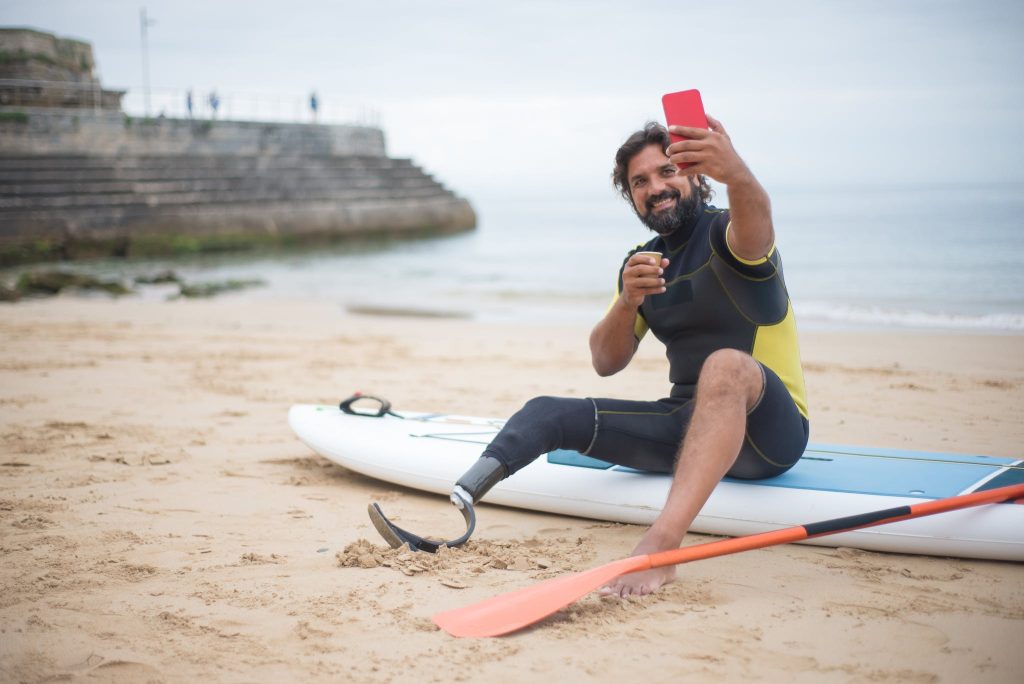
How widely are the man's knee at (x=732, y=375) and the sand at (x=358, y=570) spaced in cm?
56

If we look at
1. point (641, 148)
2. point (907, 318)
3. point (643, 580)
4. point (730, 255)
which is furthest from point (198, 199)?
point (643, 580)

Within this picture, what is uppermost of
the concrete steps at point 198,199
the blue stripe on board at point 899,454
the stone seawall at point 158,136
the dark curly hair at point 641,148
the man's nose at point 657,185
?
the stone seawall at point 158,136

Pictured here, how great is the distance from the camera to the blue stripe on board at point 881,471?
2793 millimetres

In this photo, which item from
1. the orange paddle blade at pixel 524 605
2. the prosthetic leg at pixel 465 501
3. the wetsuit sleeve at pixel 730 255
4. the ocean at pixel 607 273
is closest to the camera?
the orange paddle blade at pixel 524 605

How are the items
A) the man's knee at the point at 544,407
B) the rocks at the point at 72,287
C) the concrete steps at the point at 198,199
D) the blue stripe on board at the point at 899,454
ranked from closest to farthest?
the man's knee at the point at 544,407, the blue stripe on board at the point at 899,454, the rocks at the point at 72,287, the concrete steps at the point at 198,199

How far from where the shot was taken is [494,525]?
3.12 m

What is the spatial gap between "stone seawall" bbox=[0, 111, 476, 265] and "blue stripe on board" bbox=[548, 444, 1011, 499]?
17795 mm

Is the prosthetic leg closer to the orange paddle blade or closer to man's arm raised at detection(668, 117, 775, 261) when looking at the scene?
the orange paddle blade

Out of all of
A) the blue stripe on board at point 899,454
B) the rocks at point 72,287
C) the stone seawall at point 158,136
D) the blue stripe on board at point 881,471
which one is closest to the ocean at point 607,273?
the rocks at point 72,287

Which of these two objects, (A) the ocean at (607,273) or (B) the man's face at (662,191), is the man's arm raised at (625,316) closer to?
(B) the man's face at (662,191)

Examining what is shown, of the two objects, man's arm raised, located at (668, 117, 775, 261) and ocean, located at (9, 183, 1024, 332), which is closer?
man's arm raised, located at (668, 117, 775, 261)

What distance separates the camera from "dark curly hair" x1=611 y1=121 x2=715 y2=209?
286cm

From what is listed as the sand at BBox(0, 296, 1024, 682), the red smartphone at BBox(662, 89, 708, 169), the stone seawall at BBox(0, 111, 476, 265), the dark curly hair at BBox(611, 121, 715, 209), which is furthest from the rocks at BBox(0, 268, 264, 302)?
the red smartphone at BBox(662, 89, 708, 169)

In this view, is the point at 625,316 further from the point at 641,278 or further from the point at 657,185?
the point at 657,185
